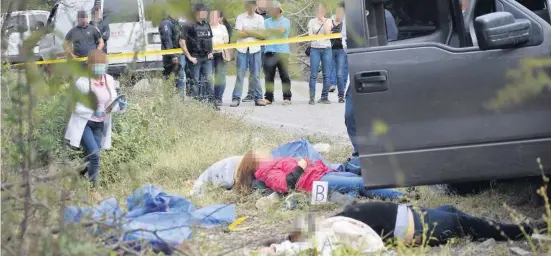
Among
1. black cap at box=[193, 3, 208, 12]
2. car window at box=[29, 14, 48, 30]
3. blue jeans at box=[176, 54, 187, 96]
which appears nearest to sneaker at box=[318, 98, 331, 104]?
blue jeans at box=[176, 54, 187, 96]

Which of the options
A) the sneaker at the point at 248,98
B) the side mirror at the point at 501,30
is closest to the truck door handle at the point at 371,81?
the side mirror at the point at 501,30

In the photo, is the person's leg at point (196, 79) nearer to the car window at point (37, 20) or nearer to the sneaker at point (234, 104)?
the sneaker at point (234, 104)

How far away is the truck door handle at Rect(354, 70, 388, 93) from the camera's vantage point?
17.2 feet

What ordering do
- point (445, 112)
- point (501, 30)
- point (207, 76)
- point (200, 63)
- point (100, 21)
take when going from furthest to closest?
1. point (200, 63)
2. point (207, 76)
3. point (445, 112)
4. point (501, 30)
5. point (100, 21)

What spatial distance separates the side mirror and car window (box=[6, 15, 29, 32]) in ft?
9.50

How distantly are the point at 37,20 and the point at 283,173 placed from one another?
4600mm

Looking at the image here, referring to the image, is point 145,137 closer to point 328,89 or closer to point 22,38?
point 328,89

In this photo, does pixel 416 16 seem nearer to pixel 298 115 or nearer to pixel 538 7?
pixel 538 7

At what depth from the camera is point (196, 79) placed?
12.5 metres

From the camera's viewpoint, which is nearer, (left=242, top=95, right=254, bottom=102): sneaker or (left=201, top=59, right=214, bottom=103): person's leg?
(left=201, top=59, right=214, bottom=103): person's leg

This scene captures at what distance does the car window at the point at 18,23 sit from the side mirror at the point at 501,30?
2.90 m

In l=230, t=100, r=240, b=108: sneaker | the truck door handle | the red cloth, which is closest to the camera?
the truck door handle

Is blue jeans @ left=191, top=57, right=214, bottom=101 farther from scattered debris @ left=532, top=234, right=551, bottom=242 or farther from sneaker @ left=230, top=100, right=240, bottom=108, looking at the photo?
scattered debris @ left=532, top=234, right=551, bottom=242

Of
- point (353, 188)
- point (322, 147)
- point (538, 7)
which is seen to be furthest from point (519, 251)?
point (322, 147)
